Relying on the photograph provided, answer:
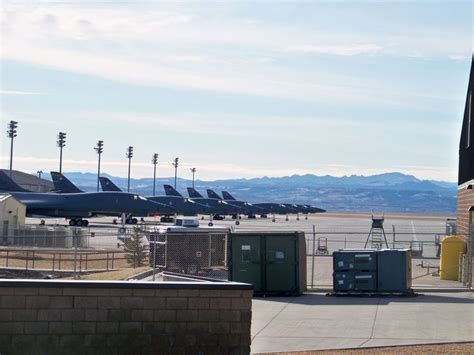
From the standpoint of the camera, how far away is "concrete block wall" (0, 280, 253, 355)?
11.8m

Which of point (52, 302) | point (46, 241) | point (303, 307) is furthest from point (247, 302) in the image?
point (46, 241)

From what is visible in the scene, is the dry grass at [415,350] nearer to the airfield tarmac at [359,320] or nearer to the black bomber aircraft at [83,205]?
the airfield tarmac at [359,320]

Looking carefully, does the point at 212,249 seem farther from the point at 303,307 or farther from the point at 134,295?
the point at 134,295

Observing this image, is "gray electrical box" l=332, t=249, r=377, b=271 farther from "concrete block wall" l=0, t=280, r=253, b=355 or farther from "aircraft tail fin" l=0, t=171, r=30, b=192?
"aircraft tail fin" l=0, t=171, r=30, b=192

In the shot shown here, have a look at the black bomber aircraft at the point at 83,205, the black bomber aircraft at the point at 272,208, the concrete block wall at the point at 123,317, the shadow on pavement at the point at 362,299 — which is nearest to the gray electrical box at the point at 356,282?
the shadow on pavement at the point at 362,299

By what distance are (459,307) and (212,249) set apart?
10036 millimetres

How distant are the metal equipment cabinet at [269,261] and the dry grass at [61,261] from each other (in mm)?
9182

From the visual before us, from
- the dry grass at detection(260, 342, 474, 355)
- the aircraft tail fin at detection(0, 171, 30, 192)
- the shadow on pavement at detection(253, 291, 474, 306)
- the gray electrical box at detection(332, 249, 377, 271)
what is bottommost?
the dry grass at detection(260, 342, 474, 355)

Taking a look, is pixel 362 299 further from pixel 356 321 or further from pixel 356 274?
pixel 356 321

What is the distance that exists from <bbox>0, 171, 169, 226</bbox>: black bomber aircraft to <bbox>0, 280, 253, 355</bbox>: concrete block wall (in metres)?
61.0

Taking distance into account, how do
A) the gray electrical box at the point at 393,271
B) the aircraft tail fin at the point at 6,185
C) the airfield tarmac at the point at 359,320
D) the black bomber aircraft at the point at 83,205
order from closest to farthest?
the airfield tarmac at the point at 359,320
the gray electrical box at the point at 393,271
the black bomber aircraft at the point at 83,205
the aircraft tail fin at the point at 6,185

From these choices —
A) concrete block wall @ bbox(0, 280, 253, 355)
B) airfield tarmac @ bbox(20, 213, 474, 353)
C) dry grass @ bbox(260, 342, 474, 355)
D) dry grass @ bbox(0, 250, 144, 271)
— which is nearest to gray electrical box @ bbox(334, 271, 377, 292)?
airfield tarmac @ bbox(20, 213, 474, 353)

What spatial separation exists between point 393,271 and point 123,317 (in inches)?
461

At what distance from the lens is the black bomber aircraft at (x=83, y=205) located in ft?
239
